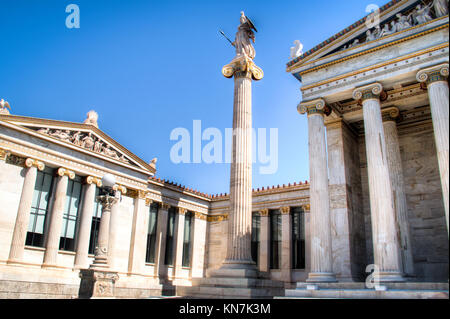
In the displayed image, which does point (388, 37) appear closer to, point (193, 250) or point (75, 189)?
point (75, 189)

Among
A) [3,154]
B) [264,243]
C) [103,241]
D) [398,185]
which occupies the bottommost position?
[103,241]

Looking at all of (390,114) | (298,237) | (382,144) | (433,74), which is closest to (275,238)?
(298,237)

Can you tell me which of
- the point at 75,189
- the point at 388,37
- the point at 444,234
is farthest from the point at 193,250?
the point at 388,37

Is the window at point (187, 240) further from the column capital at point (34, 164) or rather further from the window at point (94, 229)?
the column capital at point (34, 164)

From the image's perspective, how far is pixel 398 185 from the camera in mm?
20469

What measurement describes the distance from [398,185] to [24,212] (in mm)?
23716

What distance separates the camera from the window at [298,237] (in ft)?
110

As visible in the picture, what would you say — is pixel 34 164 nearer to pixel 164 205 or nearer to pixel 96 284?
pixel 164 205

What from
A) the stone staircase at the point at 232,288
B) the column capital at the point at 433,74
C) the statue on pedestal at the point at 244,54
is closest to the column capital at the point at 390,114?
the column capital at the point at 433,74

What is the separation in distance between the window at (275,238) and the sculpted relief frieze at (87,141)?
579 inches

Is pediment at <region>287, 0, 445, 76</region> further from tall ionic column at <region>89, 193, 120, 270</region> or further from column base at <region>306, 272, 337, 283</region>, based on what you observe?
tall ionic column at <region>89, 193, 120, 270</region>

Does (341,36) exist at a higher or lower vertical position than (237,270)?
higher
